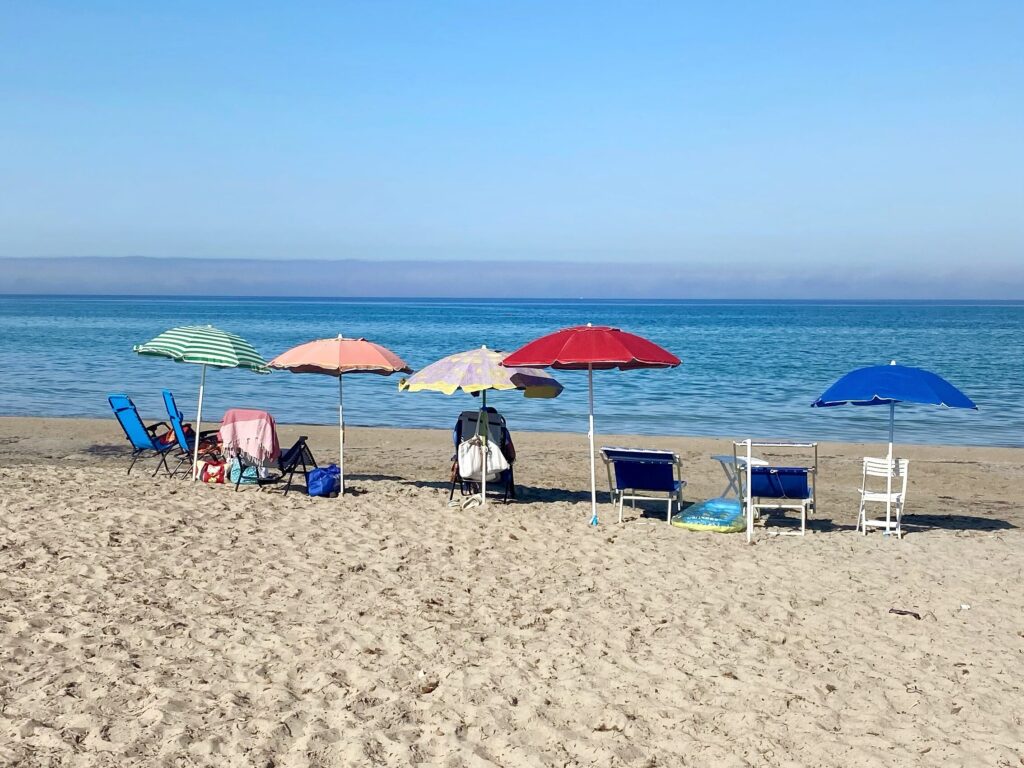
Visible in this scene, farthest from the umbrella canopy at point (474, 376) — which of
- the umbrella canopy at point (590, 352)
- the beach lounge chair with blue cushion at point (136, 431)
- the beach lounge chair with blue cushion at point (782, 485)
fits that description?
the beach lounge chair with blue cushion at point (136, 431)

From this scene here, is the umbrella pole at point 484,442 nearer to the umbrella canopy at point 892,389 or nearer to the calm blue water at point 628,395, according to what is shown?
the umbrella canopy at point 892,389

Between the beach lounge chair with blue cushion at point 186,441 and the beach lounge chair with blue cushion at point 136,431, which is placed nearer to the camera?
the beach lounge chair with blue cushion at point 186,441

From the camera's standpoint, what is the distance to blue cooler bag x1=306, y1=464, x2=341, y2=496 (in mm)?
10367

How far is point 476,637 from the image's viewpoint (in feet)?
19.8

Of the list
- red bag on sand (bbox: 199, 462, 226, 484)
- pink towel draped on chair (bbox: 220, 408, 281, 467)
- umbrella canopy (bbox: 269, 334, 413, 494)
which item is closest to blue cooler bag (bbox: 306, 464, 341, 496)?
umbrella canopy (bbox: 269, 334, 413, 494)

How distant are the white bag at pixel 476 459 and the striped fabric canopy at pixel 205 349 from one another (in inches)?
86.0

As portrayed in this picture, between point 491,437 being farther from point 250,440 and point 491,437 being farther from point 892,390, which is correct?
point 892,390

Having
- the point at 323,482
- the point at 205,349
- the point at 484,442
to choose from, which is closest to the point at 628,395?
the point at 484,442

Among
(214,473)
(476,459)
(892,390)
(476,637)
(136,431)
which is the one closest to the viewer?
(476,637)

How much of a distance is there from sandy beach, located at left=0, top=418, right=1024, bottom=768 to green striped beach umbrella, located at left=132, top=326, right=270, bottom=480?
134 centimetres

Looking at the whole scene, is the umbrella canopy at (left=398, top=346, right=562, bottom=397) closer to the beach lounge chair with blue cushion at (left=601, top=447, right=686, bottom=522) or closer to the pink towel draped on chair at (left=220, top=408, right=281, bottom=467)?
the beach lounge chair with blue cushion at (left=601, top=447, right=686, bottom=522)

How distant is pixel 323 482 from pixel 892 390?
5603 millimetres

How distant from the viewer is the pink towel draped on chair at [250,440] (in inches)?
408

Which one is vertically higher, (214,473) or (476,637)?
(214,473)
